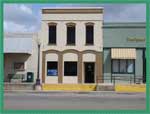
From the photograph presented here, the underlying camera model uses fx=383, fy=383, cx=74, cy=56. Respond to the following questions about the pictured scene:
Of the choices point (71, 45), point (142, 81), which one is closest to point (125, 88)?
point (142, 81)

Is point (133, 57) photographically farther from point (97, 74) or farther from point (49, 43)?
point (49, 43)

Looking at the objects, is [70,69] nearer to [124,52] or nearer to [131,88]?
[124,52]

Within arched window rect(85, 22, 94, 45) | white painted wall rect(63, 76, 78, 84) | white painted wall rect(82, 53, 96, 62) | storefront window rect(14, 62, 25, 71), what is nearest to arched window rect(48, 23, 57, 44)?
arched window rect(85, 22, 94, 45)

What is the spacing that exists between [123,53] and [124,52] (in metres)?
0.17

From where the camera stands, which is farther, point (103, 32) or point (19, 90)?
point (103, 32)

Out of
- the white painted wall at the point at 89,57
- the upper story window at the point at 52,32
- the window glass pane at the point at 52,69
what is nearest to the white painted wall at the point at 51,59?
the window glass pane at the point at 52,69

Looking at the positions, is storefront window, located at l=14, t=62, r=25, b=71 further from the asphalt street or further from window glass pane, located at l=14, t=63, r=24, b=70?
the asphalt street

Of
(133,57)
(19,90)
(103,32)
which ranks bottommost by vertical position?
(19,90)

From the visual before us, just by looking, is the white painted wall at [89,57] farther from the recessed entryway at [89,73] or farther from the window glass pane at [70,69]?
the window glass pane at [70,69]

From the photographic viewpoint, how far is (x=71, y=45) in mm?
40781

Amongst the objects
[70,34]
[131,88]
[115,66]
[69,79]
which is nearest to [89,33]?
[70,34]

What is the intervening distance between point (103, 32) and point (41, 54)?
23.1ft

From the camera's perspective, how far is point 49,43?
4103cm

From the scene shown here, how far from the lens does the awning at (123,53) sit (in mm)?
39594
